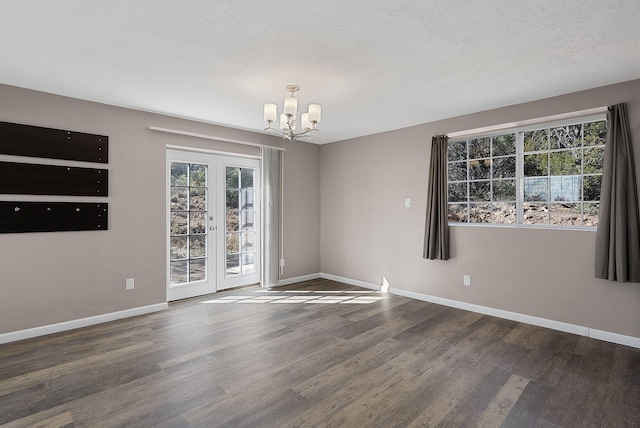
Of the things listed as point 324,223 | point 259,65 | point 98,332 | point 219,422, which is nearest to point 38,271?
point 98,332

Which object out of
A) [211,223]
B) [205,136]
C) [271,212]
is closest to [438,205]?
[271,212]

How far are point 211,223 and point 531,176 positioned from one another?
4.27 meters

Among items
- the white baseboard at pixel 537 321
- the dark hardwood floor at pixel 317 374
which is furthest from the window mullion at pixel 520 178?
the dark hardwood floor at pixel 317 374

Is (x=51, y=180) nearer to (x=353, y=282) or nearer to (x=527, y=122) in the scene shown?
(x=353, y=282)

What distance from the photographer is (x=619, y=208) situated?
313 cm

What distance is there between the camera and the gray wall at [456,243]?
3.37 m

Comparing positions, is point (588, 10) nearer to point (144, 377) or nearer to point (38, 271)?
point (144, 377)

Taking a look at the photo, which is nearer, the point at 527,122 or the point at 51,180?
the point at 51,180

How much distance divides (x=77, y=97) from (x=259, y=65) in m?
2.29

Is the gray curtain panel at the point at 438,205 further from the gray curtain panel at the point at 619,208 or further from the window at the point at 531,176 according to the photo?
the gray curtain panel at the point at 619,208

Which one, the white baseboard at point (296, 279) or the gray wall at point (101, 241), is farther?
the white baseboard at point (296, 279)

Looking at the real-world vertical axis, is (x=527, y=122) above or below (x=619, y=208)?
above

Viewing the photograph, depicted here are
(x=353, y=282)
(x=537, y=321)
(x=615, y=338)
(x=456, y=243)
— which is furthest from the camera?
(x=353, y=282)

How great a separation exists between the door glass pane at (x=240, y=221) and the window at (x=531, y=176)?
310 centimetres
